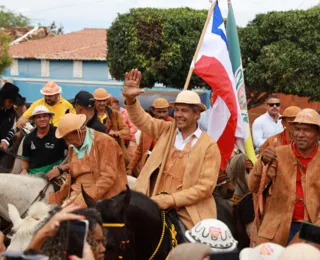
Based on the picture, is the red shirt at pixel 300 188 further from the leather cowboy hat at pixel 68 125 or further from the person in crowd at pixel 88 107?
the person in crowd at pixel 88 107

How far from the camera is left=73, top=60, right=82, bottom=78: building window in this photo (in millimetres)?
45156

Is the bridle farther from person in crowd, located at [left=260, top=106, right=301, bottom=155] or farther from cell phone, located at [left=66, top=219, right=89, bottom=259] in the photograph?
person in crowd, located at [left=260, top=106, right=301, bottom=155]

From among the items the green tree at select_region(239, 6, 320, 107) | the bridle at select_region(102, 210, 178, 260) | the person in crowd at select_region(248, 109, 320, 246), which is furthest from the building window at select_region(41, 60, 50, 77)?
the bridle at select_region(102, 210, 178, 260)

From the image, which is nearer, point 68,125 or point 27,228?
point 27,228

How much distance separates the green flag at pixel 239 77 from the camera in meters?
8.91

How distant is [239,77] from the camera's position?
31.0 ft

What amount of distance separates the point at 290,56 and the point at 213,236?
1739cm

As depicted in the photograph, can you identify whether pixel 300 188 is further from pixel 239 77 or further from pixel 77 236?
pixel 77 236

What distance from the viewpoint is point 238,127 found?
888 centimetres

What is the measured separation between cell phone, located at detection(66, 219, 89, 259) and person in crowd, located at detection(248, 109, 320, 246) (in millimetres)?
3328

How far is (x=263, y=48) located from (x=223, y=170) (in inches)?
543

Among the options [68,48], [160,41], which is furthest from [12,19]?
[160,41]

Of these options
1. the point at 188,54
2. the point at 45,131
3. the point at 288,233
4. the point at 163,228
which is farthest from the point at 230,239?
the point at 188,54

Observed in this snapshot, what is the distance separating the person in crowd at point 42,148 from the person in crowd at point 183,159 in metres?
2.31
